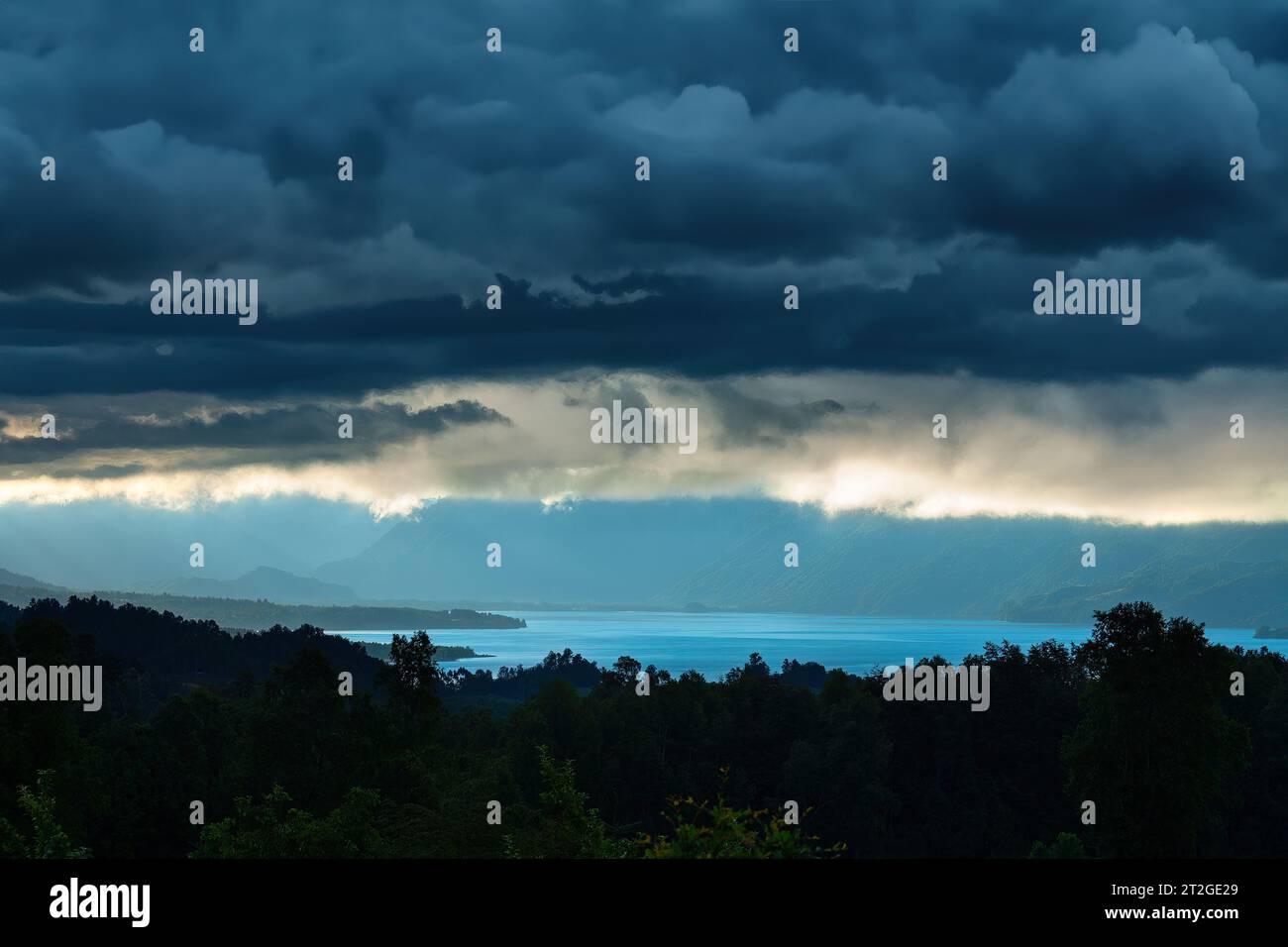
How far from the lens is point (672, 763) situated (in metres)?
106

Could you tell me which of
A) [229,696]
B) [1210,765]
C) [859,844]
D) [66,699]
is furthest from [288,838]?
[229,696]

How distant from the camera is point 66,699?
68.8 metres

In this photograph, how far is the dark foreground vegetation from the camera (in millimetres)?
49875

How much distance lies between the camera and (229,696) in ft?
406

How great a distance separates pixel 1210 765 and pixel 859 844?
40019mm

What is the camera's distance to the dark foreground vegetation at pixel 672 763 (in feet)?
164
